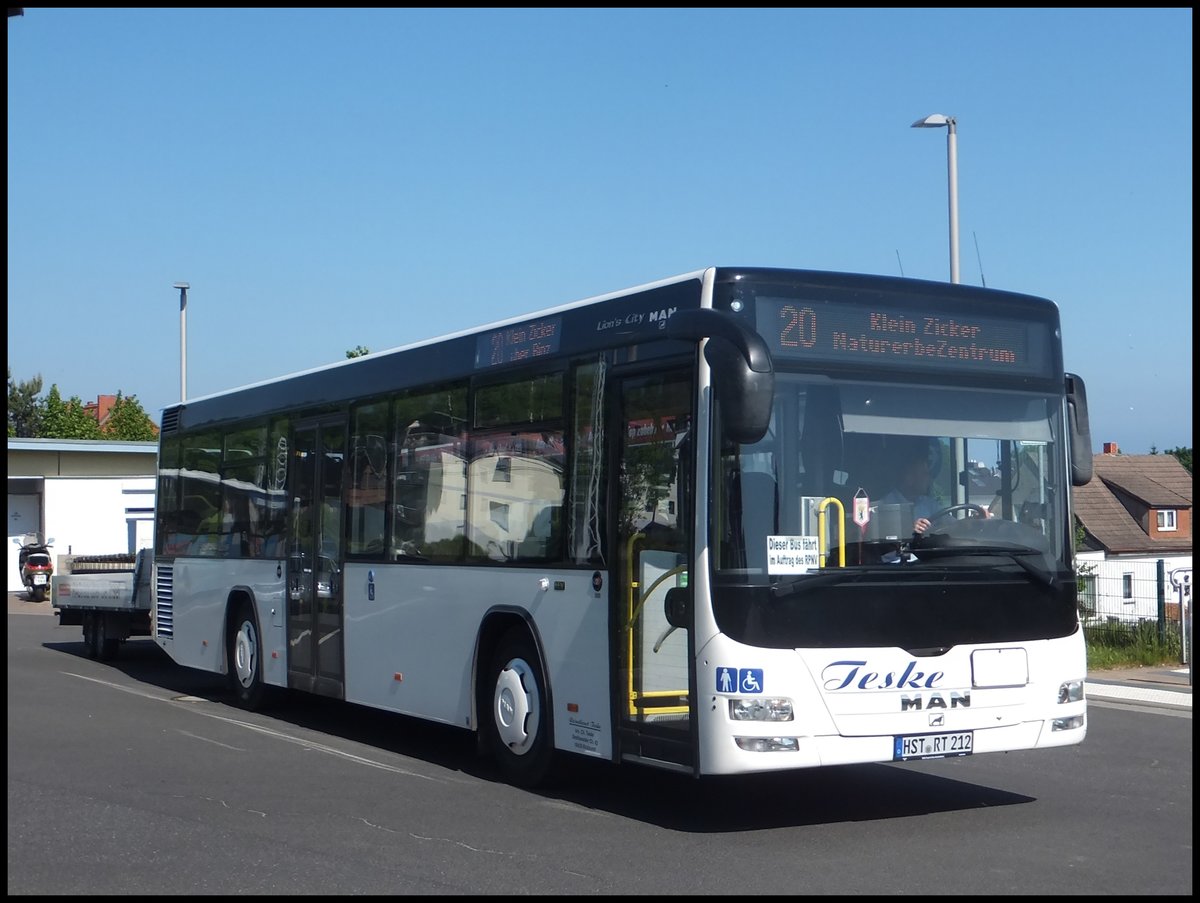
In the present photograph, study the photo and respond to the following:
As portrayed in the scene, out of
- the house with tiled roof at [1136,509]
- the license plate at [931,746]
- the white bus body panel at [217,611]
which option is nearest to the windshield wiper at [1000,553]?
the license plate at [931,746]

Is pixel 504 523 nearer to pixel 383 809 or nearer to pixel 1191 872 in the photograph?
pixel 383 809

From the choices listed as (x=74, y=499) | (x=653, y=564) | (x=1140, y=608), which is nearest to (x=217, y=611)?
(x=653, y=564)

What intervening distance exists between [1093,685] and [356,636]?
857 cm

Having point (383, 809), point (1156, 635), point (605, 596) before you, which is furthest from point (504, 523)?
point (1156, 635)

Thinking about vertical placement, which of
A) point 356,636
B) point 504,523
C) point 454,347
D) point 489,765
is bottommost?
point 489,765

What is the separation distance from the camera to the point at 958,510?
8500 millimetres

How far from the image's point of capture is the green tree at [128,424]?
77688 millimetres

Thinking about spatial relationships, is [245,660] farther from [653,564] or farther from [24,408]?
[24,408]

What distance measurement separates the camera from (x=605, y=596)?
9023 millimetres

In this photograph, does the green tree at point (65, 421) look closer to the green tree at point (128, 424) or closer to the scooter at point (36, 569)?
the green tree at point (128, 424)

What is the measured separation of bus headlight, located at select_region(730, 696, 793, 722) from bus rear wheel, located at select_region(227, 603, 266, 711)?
7879 millimetres

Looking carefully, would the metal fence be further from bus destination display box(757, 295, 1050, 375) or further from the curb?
bus destination display box(757, 295, 1050, 375)

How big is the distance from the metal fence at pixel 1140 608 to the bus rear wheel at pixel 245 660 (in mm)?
10423

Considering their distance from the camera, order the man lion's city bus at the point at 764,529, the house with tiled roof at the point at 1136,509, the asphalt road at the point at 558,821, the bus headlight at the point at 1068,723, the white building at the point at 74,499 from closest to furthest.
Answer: the asphalt road at the point at 558,821 < the man lion's city bus at the point at 764,529 < the bus headlight at the point at 1068,723 < the white building at the point at 74,499 < the house with tiled roof at the point at 1136,509
